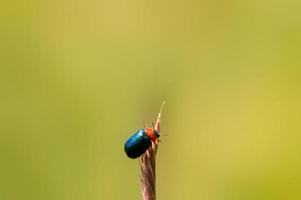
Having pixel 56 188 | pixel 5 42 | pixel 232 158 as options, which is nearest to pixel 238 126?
pixel 232 158

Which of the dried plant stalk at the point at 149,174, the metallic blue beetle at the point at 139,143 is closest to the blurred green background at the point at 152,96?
the metallic blue beetle at the point at 139,143

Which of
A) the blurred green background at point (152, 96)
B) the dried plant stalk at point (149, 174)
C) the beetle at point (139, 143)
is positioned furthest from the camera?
the blurred green background at point (152, 96)

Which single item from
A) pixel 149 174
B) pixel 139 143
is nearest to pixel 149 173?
pixel 149 174

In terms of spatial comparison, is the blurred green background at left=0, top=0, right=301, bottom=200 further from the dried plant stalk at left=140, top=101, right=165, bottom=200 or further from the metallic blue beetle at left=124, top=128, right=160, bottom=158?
the dried plant stalk at left=140, top=101, right=165, bottom=200

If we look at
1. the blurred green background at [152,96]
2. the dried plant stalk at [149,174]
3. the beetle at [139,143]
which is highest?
the blurred green background at [152,96]

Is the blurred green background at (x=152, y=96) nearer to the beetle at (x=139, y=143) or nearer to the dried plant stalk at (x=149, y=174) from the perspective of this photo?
the beetle at (x=139, y=143)

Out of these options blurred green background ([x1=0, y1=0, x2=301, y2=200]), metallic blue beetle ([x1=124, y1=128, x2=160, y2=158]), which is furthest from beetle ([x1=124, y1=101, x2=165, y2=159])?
blurred green background ([x1=0, y1=0, x2=301, y2=200])

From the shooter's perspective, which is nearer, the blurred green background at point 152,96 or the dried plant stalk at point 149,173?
the dried plant stalk at point 149,173

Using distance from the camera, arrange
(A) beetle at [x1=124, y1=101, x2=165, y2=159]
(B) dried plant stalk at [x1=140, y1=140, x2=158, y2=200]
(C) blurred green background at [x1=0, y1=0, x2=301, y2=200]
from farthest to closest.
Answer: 1. (C) blurred green background at [x1=0, y1=0, x2=301, y2=200]
2. (A) beetle at [x1=124, y1=101, x2=165, y2=159]
3. (B) dried plant stalk at [x1=140, y1=140, x2=158, y2=200]

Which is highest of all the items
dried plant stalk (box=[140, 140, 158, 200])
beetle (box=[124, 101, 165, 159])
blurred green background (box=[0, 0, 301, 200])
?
blurred green background (box=[0, 0, 301, 200])

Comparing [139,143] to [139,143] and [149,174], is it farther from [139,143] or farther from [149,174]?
[149,174]
